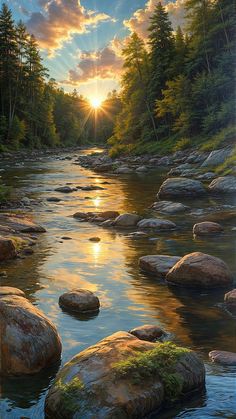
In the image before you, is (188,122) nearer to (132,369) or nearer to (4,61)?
(4,61)

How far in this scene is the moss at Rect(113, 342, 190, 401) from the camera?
A: 4379mm

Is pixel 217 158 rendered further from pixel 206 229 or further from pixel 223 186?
pixel 206 229

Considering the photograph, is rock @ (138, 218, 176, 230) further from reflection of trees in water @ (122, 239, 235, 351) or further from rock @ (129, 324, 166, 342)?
rock @ (129, 324, 166, 342)

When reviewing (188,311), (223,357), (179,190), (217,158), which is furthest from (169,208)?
(217,158)

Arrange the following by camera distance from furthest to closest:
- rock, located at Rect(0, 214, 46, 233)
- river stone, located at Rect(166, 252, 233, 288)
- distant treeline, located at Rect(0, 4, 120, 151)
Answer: distant treeline, located at Rect(0, 4, 120, 151)
rock, located at Rect(0, 214, 46, 233)
river stone, located at Rect(166, 252, 233, 288)

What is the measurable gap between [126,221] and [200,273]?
591 centimetres

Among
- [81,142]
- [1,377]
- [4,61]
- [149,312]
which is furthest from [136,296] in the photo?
[81,142]

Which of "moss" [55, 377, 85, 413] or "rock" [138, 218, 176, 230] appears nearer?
"moss" [55, 377, 85, 413]

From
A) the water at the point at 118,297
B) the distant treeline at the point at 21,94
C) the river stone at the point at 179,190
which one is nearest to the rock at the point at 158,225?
the water at the point at 118,297

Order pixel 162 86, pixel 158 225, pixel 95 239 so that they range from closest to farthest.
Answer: pixel 95 239 → pixel 158 225 → pixel 162 86

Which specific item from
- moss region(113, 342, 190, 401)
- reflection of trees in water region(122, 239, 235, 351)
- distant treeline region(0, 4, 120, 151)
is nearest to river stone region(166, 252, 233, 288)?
reflection of trees in water region(122, 239, 235, 351)

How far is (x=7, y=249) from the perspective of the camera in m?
9.71

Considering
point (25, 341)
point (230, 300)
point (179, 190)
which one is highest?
point (179, 190)

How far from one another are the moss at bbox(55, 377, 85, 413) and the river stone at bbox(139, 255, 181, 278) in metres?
4.45
